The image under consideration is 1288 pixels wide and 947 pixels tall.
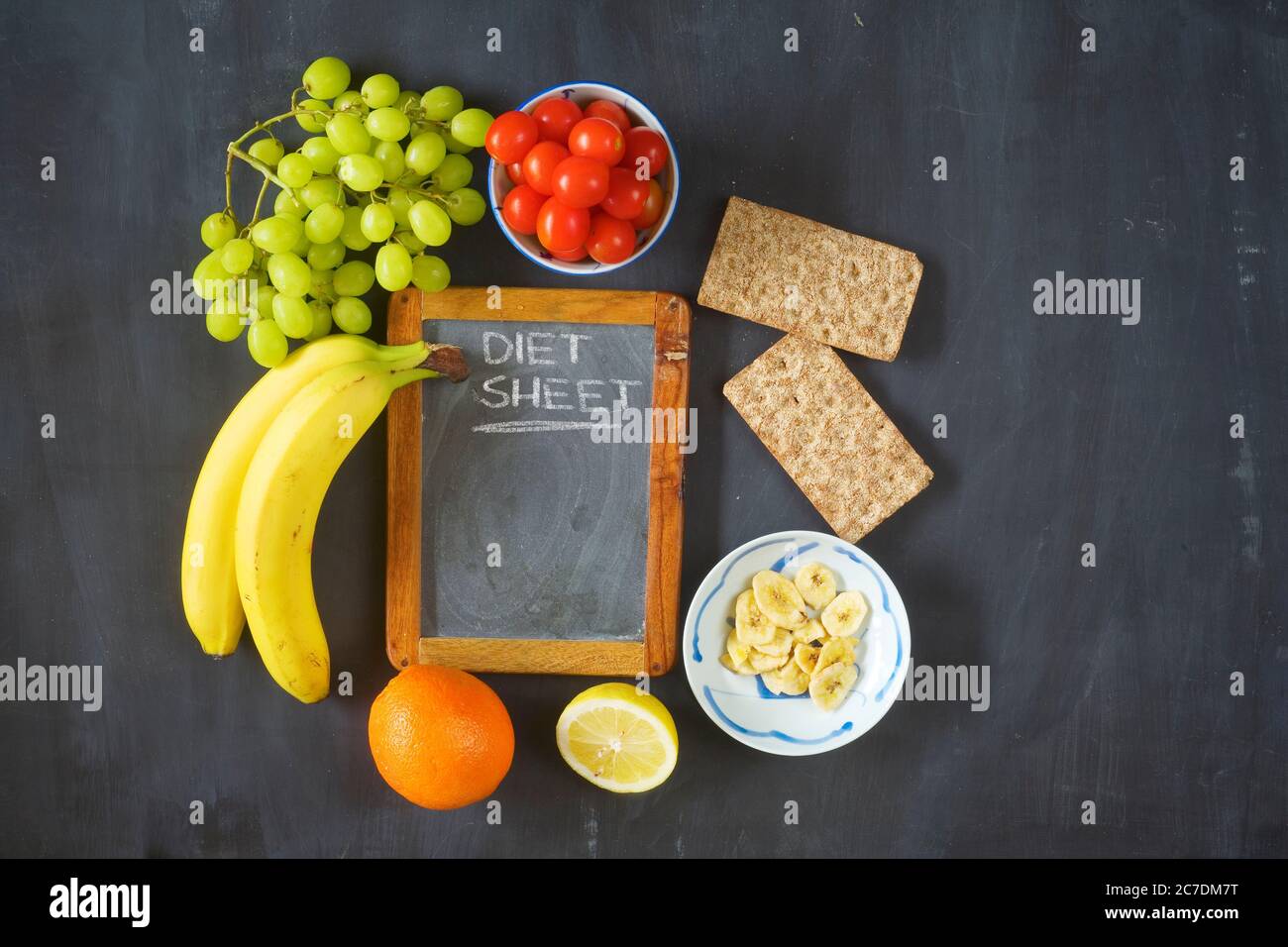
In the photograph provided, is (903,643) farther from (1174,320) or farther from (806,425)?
(1174,320)

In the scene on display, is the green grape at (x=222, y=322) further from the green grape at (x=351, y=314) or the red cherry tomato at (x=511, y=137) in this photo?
the red cherry tomato at (x=511, y=137)

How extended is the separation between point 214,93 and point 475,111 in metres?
0.51

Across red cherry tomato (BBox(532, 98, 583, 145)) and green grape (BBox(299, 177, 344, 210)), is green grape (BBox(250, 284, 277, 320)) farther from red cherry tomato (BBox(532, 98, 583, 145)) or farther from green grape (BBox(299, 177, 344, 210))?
red cherry tomato (BBox(532, 98, 583, 145))

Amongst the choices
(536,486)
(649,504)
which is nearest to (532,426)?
(536,486)

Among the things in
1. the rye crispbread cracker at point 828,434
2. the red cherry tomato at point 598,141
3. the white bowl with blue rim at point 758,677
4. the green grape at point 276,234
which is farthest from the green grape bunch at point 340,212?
the white bowl with blue rim at point 758,677

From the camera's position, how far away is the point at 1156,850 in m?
1.71

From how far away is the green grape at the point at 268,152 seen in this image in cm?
154

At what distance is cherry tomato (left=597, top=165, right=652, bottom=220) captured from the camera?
56.3 inches

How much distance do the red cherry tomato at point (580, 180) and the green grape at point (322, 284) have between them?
43 centimetres

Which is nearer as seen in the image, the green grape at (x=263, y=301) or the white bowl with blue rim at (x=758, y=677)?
the green grape at (x=263, y=301)

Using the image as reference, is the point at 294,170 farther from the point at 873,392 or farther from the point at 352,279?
the point at 873,392

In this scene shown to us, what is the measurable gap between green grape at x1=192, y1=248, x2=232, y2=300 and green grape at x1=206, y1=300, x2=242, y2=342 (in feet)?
0.06
